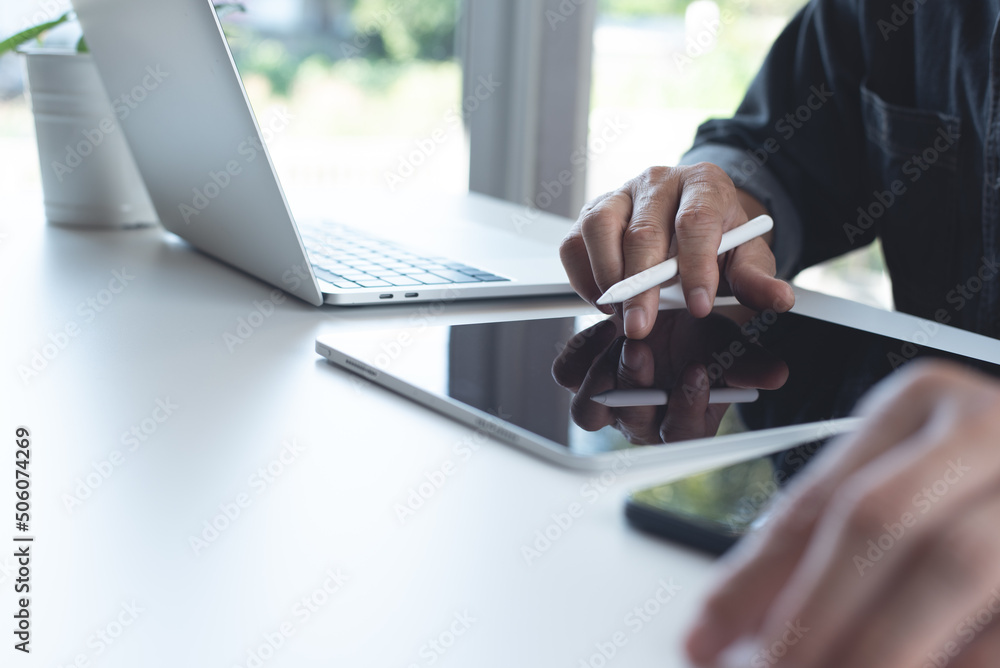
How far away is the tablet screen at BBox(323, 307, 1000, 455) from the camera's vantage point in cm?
44

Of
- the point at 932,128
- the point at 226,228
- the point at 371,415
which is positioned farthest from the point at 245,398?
the point at 932,128

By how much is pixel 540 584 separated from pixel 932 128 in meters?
0.93

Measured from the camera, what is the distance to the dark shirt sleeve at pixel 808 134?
3.58 ft

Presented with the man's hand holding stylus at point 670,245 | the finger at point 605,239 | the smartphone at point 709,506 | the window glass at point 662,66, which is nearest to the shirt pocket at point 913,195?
the man's hand holding stylus at point 670,245

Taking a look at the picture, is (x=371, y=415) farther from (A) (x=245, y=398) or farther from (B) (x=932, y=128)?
(B) (x=932, y=128)

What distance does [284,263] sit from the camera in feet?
2.29

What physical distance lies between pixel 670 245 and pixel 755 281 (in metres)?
0.07

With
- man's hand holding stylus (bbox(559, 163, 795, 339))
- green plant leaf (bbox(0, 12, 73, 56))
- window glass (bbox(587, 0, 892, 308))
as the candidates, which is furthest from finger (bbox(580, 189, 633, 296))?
window glass (bbox(587, 0, 892, 308))

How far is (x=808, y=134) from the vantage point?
113cm

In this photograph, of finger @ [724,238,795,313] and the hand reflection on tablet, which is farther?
finger @ [724,238,795,313]

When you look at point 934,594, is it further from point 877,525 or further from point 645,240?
point 645,240

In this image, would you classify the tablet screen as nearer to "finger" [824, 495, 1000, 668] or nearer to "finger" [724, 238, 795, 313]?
"finger" [724, 238, 795, 313]

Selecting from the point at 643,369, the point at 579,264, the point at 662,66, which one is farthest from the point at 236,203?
the point at 662,66

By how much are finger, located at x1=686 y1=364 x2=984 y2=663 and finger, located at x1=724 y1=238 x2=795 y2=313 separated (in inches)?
17.9
